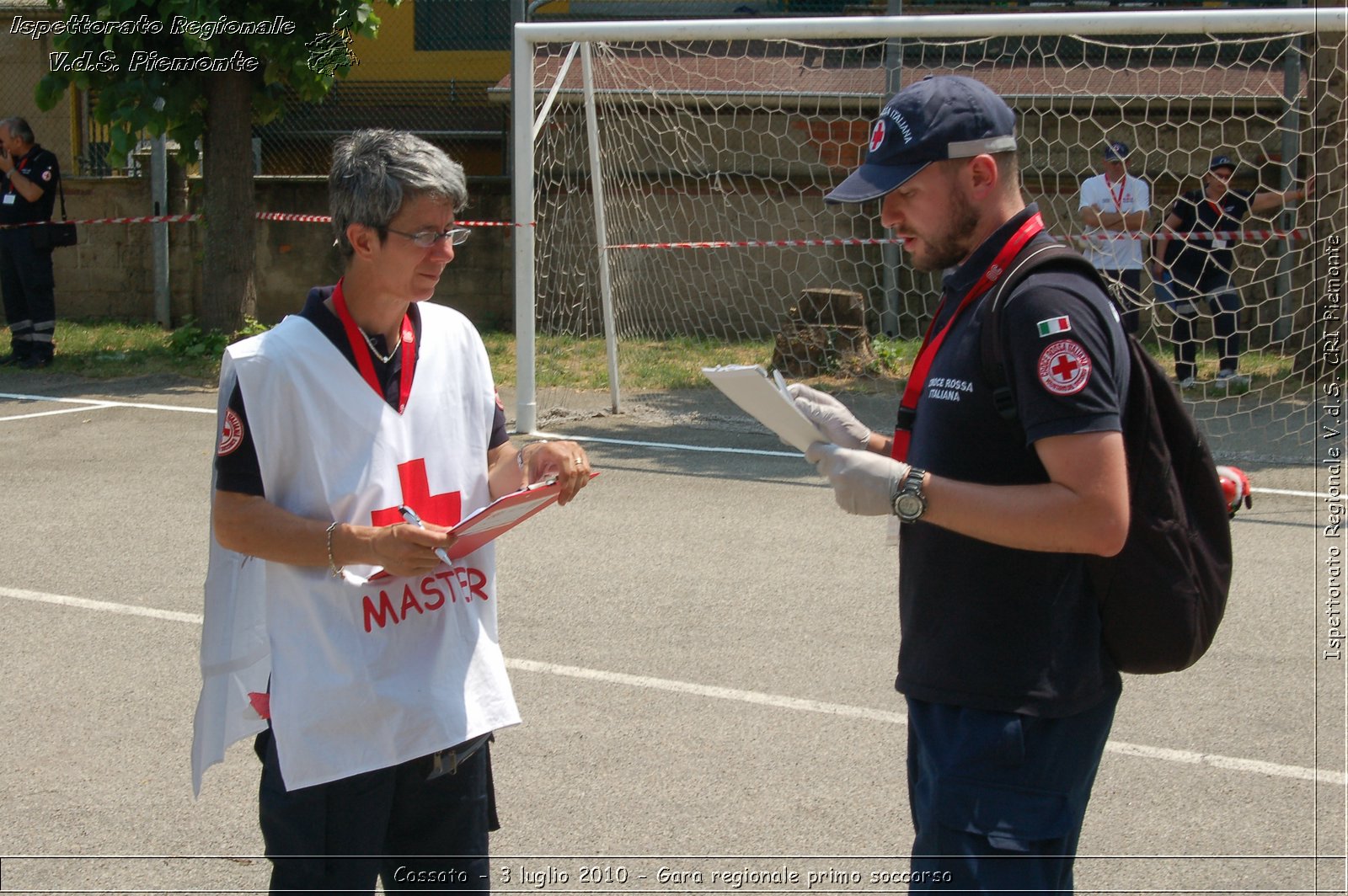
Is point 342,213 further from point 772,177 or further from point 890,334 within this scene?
point 772,177

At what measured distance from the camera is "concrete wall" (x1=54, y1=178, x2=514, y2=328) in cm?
1531

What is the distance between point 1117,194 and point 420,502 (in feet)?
32.3

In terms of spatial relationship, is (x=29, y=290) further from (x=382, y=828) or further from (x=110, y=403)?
(x=382, y=828)

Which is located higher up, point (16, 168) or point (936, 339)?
point (16, 168)

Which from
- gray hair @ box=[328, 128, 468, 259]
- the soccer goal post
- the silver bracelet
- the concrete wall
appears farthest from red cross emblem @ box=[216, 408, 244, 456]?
the concrete wall

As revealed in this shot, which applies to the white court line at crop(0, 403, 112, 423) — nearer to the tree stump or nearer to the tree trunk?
the tree trunk

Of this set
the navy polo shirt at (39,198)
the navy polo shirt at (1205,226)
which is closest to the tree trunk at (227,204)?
the navy polo shirt at (39,198)

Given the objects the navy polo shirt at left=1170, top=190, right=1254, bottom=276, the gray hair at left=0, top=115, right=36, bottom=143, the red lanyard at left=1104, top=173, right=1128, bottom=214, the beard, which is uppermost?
the gray hair at left=0, top=115, right=36, bottom=143

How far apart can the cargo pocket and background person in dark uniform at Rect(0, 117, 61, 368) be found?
491 inches

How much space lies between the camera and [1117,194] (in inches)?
441

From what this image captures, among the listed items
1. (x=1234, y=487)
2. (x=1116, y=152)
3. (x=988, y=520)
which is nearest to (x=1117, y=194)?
(x=1116, y=152)

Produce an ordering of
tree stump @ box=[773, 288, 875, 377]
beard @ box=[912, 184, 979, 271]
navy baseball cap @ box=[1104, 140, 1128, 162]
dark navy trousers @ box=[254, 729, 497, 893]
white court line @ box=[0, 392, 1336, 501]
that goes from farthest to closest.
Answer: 1. tree stump @ box=[773, 288, 875, 377]
2. navy baseball cap @ box=[1104, 140, 1128, 162]
3. white court line @ box=[0, 392, 1336, 501]
4. dark navy trousers @ box=[254, 729, 497, 893]
5. beard @ box=[912, 184, 979, 271]

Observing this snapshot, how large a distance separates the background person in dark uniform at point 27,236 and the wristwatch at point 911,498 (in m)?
12.4

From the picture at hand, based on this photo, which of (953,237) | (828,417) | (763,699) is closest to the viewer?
(953,237)
